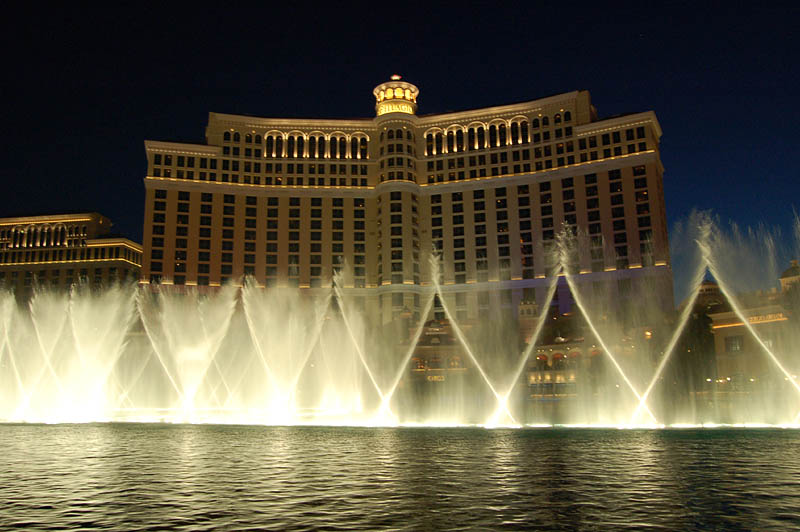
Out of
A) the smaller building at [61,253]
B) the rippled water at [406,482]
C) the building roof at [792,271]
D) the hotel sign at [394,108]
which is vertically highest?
the hotel sign at [394,108]

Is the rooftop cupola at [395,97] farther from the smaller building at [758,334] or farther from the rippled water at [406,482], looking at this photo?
the rippled water at [406,482]

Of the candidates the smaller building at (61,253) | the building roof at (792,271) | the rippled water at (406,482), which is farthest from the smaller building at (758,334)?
the smaller building at (61,253)

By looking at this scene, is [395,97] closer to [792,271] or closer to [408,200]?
[408,200]

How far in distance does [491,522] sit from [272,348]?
53627 mm

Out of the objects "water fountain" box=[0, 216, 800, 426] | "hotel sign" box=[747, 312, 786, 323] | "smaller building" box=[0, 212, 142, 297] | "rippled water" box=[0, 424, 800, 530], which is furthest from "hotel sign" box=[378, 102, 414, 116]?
"rippled water" box=[0, 424, 800, 530]

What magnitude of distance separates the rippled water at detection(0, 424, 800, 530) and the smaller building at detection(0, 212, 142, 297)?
366 feet

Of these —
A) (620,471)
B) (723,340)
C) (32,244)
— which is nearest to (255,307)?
(723,340)

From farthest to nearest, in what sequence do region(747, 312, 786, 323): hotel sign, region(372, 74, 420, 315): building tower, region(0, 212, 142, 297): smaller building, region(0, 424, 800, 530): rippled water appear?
region(0, 212, 142, 297): smaller building < region(372, 74, 420, 315): building tower < region(747, 312, 786, 323): hotel sign < region(0, 424, 800, 530): rippled water

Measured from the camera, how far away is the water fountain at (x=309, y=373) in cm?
4688

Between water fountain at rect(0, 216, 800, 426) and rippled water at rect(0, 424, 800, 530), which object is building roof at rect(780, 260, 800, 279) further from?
rippled water at rect(0, 424, 800, 530)

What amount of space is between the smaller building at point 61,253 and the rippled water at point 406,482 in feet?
366

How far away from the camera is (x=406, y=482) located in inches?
685

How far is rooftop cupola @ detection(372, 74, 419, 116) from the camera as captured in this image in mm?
115250

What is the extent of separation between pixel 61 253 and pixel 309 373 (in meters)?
89.5
